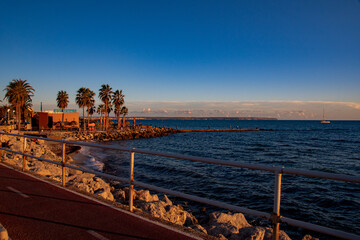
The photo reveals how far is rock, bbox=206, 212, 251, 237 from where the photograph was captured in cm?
672

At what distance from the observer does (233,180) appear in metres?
15.7

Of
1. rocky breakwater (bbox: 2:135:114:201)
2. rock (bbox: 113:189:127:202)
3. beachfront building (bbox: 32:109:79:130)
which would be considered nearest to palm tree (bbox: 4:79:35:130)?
beachfront building (bbox: 32:109:79:130)

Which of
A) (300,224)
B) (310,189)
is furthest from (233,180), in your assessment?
(300,224)

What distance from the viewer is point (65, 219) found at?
4035mm

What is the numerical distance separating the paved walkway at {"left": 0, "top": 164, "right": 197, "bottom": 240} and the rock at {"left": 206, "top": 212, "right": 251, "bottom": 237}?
3.46m

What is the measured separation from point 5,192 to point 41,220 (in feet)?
7.28

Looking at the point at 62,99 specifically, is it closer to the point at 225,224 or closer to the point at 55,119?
the point at 55,119

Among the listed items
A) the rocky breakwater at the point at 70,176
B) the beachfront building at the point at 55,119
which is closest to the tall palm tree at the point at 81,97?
the beachfront building at the point at 55,119

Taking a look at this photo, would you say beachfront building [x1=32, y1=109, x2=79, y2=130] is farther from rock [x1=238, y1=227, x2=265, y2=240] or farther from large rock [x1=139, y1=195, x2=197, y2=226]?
rock [x1=238, y1=227, x2=265, y2=240]

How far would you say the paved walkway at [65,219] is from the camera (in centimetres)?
352

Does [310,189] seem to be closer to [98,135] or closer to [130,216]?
[130,216]

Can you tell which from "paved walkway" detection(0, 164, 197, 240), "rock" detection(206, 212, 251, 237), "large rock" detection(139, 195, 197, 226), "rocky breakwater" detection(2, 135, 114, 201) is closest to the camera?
"paved walkway" detection(0, 164, 197, 240)

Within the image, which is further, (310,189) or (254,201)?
(310,189)

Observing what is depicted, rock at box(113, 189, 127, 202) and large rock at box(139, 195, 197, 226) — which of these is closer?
large rock at box(139, 195, 197, 226)
